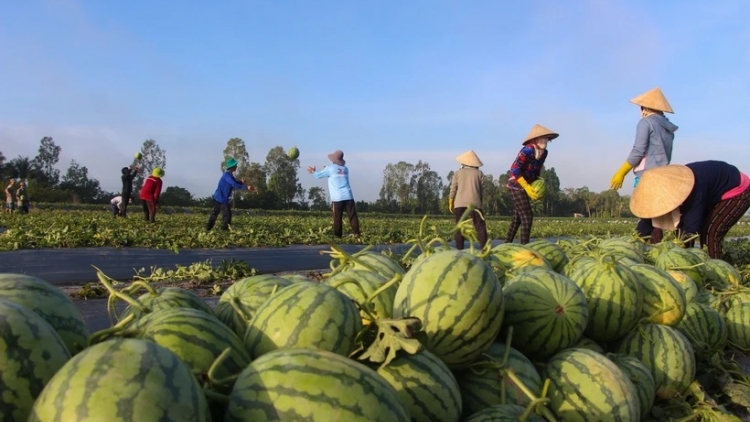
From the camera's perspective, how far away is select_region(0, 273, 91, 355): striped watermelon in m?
1.36

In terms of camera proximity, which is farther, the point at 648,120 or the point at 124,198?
the point at 124,198

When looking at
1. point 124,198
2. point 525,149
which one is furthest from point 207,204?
point 525,149

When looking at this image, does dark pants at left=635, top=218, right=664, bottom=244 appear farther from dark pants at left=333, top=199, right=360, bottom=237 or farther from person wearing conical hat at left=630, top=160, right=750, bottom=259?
dark pants at left=333, top=199, right=360, bottom=237

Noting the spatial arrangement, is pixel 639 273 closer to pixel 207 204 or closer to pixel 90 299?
pixel 90 299

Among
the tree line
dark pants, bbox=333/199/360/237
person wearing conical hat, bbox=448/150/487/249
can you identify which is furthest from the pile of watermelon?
the tree line

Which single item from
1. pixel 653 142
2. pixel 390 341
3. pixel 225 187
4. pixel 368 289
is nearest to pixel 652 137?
pixel 653 142

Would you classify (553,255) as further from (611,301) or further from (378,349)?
(378,349)

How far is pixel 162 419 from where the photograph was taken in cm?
89

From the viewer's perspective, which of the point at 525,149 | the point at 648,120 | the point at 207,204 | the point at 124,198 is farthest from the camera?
the point at 207,204

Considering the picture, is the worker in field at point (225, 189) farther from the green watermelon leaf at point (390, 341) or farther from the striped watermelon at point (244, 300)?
the green watermelon leaf at point (390, 341)

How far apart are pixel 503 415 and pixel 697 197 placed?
5.37 m

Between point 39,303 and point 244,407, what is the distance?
71cm

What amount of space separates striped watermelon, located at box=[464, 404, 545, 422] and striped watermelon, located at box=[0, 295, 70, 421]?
3.40 ft

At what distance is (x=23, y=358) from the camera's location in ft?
3.27
